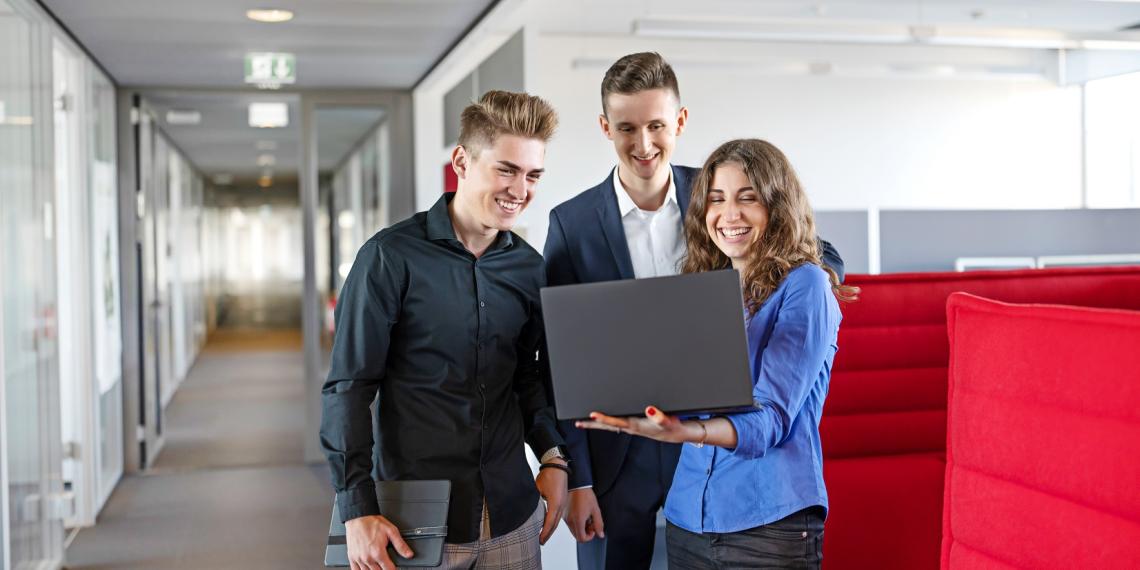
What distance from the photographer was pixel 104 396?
6.75 meters

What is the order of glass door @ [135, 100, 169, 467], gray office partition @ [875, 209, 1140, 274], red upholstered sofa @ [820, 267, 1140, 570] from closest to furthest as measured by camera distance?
red upholstered sofa @ [820, 267, 1140, 570]
glass door @ [135, 100, 169, 467]
gray office partition @ [875, 209, 1140, 274]

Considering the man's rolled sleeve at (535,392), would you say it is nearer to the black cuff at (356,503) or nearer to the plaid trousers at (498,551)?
the plaid trousers at (498,551)

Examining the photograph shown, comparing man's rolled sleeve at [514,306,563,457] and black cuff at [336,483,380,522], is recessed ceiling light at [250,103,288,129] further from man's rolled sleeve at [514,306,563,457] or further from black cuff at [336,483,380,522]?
black cuff at [336,483,380,522]

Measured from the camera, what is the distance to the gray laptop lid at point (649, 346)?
5.89 ft

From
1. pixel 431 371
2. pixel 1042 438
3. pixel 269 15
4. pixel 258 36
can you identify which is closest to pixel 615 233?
pixel 431 371

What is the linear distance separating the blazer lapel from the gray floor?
133 inches

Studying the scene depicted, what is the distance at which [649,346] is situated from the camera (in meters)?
1.81

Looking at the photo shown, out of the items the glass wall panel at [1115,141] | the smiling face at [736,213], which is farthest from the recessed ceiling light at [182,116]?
the smiling face at [736,213]

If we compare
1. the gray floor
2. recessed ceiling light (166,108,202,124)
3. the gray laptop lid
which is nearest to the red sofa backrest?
the gray laptop lid

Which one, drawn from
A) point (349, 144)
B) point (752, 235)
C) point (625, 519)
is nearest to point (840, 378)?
point (625, 519)

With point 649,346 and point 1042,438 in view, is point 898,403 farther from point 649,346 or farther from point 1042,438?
point 649,346

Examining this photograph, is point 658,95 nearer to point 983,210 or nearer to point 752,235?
point 752,235

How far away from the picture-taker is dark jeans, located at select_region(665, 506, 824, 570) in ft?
6.48

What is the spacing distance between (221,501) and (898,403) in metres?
4.86
